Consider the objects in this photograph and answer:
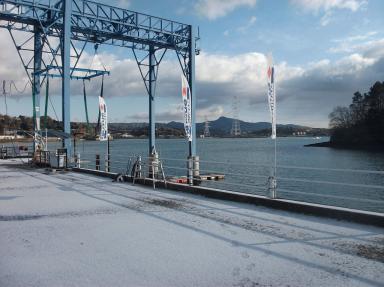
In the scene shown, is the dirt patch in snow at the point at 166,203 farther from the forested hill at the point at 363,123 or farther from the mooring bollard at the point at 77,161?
the forested hill at the point at 363,123

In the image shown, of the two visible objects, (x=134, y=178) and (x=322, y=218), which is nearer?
(x=322, y=218)

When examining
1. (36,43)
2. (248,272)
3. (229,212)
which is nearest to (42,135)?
(36,43)

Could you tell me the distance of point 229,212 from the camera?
30.4ft

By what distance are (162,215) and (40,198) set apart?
15.2ft

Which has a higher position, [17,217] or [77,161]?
[77,161]

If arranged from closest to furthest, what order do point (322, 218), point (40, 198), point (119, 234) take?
point (119, 234)
point (322, 218)
point (40, 198)

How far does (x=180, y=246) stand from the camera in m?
6.34

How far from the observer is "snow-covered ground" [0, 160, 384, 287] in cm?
494

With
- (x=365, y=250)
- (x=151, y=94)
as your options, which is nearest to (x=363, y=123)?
(x=151, y=94)

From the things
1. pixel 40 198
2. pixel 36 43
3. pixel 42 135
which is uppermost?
pixel 36 43

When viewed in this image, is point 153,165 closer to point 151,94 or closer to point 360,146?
point 151,94

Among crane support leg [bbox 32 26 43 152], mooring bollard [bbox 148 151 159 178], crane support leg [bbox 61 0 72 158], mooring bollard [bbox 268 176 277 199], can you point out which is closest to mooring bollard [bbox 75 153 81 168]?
crane support leg [bbox 61 0 72 158]

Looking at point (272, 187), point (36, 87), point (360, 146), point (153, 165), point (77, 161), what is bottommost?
point (360, 146)

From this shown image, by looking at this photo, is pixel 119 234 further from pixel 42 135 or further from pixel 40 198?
pixel 42 135
